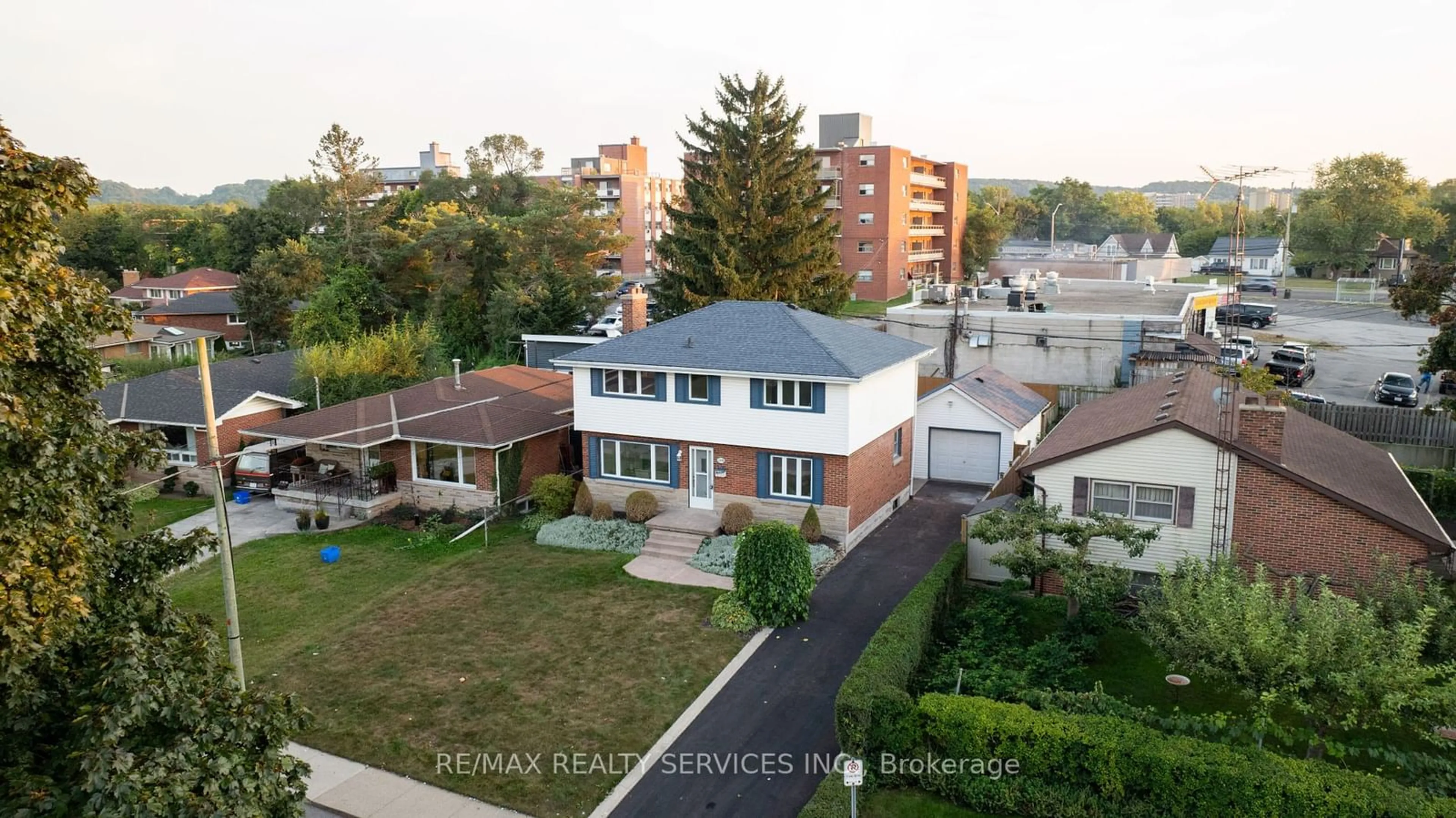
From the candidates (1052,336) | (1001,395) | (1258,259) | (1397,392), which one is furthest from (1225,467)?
Answer: (1258,259)

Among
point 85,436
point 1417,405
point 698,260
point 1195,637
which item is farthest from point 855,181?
point 85,436

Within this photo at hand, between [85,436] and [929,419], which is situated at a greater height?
[85,436]

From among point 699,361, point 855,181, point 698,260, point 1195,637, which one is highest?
point 855,181

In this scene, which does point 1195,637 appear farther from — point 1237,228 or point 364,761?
point 364,761

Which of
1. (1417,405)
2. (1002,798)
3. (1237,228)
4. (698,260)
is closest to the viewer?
(1002,798)

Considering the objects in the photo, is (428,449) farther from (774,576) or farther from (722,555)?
(774,576)

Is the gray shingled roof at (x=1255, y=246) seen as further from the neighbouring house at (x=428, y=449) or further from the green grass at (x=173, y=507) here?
the green grass at (x=173, y=507)

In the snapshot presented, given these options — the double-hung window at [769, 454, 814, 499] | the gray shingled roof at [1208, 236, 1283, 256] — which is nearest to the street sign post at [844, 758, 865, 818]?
the double-hung window at [769, 454, 814, 499]
